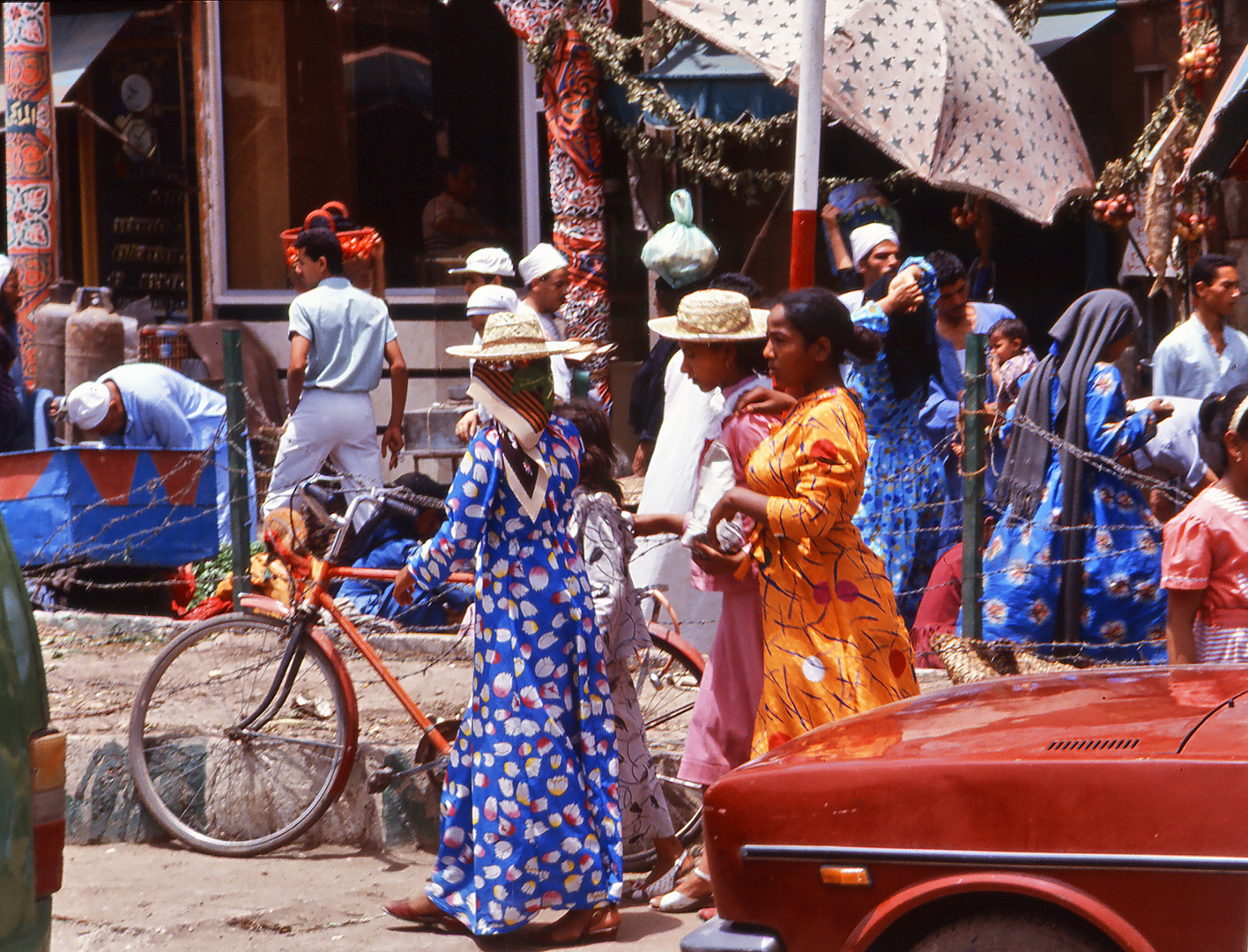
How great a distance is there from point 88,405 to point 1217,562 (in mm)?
5873

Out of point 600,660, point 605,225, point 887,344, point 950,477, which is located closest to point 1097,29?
point 605,225

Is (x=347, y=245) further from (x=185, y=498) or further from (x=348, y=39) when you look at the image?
(x=348, y=39)

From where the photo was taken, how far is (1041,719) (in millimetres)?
3004

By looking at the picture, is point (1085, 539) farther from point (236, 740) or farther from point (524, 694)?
point (236, 740)

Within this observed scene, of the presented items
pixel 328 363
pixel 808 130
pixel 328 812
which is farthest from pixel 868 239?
pixel 328 812

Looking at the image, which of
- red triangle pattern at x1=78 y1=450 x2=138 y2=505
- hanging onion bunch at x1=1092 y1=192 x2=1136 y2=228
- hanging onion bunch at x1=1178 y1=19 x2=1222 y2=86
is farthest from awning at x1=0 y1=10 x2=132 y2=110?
hanging onion bunch at x1=1178 y1=19 x2=1222 y2=86

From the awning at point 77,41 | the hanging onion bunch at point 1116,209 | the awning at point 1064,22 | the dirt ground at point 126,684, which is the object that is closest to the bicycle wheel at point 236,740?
the dirt ground at point 126,684

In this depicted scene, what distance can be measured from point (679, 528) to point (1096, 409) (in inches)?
95.2

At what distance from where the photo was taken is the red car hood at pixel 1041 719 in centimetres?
279

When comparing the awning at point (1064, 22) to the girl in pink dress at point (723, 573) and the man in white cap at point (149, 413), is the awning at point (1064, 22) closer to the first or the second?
the man in white cap at point (149, 413)

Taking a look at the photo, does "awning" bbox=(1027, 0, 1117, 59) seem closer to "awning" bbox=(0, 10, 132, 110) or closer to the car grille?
"awning" bbox=(0, 10, 132, 110)

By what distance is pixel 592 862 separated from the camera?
14.5ft

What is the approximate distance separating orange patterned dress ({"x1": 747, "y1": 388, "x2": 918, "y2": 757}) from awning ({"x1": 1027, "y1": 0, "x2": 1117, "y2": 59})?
6645 millimetres

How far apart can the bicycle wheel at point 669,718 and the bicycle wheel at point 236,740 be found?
104 cm
